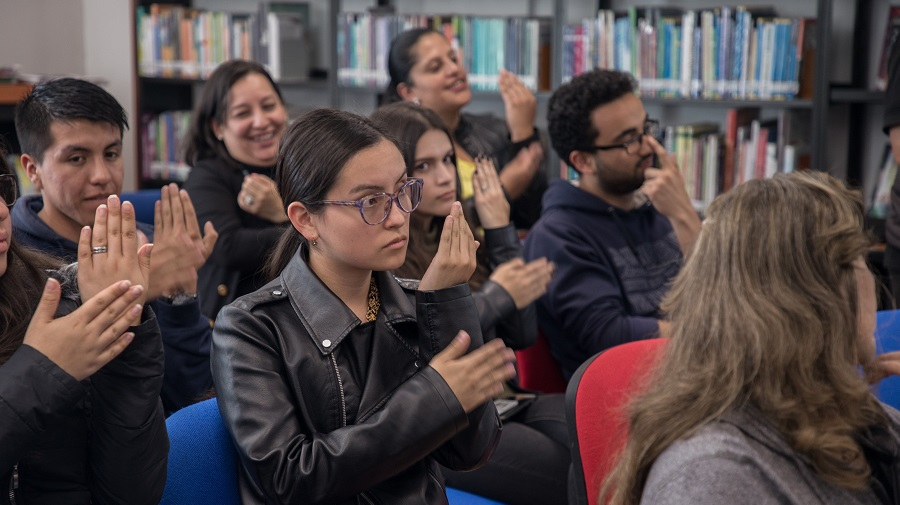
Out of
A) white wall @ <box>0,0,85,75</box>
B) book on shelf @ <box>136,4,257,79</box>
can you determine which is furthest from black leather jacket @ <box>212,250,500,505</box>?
white wall @ <box>0,0,85,75</box>

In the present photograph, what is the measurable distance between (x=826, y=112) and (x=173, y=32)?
3.26 m

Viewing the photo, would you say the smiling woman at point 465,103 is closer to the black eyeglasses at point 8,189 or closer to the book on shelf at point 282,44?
the book on shelf at point 282,44

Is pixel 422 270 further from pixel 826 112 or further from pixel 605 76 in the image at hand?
pixel 826 112

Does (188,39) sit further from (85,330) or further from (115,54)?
(85,330)

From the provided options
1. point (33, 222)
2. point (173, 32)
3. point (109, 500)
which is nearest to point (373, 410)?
point (109, 500)

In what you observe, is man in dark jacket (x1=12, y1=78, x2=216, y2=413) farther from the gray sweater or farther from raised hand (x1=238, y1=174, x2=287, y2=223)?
the gray sweater

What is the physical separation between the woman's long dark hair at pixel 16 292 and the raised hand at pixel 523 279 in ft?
3.52

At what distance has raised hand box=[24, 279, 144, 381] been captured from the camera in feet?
4.02

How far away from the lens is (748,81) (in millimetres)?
3738

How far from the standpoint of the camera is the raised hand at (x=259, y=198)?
2633 mm

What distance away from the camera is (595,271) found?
2.49 metres

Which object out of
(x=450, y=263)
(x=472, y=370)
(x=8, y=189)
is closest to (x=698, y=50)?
(x=450, y=263)

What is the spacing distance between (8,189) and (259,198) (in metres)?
1.17

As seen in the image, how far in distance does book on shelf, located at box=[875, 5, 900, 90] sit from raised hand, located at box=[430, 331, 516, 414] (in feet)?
8.34
